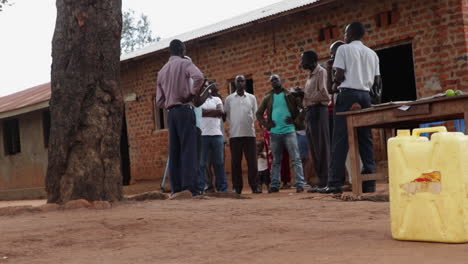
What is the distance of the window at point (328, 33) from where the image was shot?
1167cm

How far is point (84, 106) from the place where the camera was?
22.7ft

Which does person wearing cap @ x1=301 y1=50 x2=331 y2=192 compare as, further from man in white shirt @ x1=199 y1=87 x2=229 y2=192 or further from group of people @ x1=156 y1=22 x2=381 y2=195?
man in white shirt @ x1=199 y1=87 x2=229 y2=192

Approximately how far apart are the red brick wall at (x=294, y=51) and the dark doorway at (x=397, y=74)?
1.63 meters

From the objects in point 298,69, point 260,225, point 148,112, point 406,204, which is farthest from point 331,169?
point 148,112

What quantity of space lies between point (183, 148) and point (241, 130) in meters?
2.20

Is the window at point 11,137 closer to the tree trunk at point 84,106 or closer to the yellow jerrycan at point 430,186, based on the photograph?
the tree trunk at point 84,106

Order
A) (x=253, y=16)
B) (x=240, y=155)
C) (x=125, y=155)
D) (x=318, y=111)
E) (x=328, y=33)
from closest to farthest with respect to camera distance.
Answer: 1. (x=318, y=111)
2. (x=240, y=155)
3. (x=328, y=33)
4. (x=253, y=16)
5. (x=125, y=155)

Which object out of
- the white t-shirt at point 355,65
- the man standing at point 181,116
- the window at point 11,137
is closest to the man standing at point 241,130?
the man standing at point 181,116

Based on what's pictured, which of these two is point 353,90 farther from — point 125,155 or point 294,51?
point 125,155

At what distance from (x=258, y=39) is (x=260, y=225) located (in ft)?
29.7

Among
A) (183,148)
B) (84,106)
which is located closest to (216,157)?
(183,148)

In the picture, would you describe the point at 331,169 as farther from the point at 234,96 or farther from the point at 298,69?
the point at 298,69

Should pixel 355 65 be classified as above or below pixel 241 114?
above

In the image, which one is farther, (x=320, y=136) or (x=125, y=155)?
(x=125, y=155)
